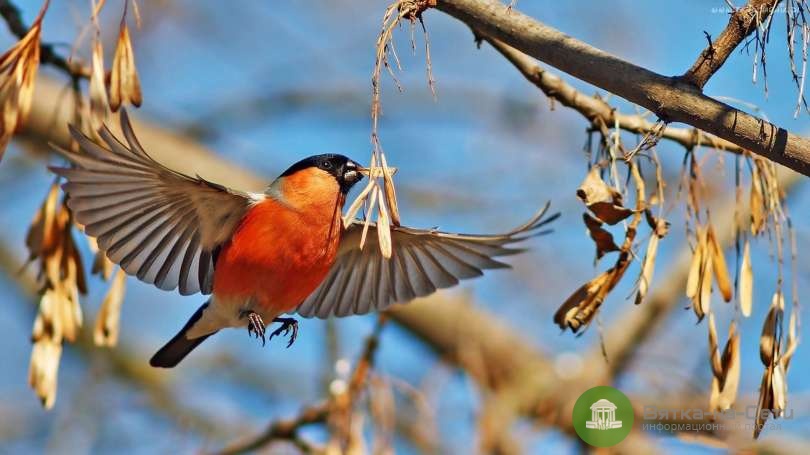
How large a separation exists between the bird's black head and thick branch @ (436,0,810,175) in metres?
1.29

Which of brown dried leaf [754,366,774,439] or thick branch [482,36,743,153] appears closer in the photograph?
brown dried leaf [754,366,774,439]

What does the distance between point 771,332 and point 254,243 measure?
1.56m

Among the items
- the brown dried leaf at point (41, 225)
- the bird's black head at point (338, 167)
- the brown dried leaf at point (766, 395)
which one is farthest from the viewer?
the bird's black head at point (338, 167)

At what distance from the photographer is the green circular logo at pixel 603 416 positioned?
394 centimetres

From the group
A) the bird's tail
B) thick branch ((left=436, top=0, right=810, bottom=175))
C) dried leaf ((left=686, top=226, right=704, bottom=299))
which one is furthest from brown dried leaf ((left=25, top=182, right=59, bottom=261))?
dried leaf ((left=686, top=226, right=704, bottom=299))

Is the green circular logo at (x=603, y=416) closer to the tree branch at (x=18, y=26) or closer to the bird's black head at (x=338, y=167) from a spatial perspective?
the bird's black head at (x=338, y=167)

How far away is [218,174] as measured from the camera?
4.85 meters

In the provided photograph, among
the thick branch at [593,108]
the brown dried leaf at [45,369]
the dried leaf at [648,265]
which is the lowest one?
the brown dried leaf at [45,369]

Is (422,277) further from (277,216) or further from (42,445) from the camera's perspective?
(42,445)

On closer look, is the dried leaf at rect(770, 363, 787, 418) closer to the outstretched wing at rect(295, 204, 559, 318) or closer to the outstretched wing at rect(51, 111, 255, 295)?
the outstretched wing at rect(295, 204, 559, 318)

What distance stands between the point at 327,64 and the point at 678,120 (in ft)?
16.7

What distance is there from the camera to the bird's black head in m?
3.34

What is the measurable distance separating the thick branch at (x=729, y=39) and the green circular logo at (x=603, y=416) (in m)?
2.20

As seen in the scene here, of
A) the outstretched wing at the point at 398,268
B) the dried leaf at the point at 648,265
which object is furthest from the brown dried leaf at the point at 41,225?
the dried leaf at the point at 648,265
